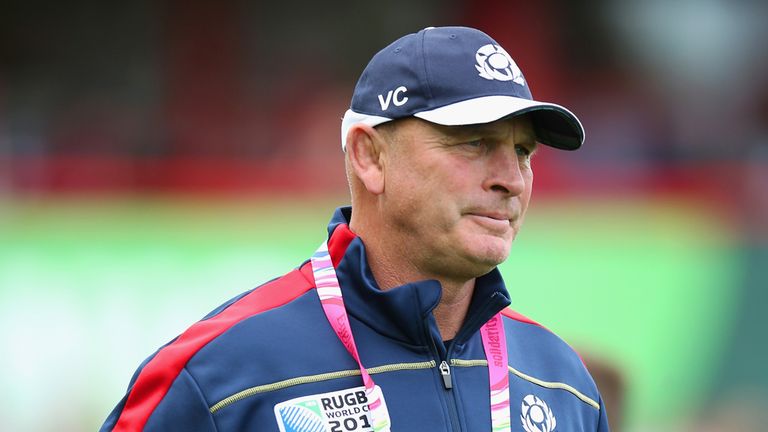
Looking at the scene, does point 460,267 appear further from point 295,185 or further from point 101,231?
point 295,185

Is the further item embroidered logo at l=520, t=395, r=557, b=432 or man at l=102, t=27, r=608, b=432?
embroidered logo at l=520, t=395, r=557, b=432

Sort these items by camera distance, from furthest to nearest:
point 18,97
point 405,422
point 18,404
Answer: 1. point 18,97
2. point 18,404
3. point 405,422

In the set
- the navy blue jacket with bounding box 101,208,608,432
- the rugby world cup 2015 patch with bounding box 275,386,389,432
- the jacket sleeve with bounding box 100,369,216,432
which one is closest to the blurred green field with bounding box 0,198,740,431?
the navy blue jacket with bounding box 101,208,608,432

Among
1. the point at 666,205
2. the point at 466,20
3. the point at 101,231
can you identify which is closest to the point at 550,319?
the point at 666,205

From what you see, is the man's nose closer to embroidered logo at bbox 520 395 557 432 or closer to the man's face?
the man's face

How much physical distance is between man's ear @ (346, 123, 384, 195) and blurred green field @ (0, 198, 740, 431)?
3.72 meters

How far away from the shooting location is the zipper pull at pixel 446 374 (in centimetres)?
270

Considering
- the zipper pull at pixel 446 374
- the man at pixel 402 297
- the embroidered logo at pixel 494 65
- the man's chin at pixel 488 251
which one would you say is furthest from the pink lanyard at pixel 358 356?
the embroidered logo at pixel 494 65

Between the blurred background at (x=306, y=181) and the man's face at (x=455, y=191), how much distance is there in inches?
79.9

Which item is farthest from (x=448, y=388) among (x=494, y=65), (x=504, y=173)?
(x=494, y=65)

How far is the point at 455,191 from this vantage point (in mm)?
2668

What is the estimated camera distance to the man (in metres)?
2.58

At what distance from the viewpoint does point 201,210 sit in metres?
7.57

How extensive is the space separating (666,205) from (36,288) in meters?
3.80
